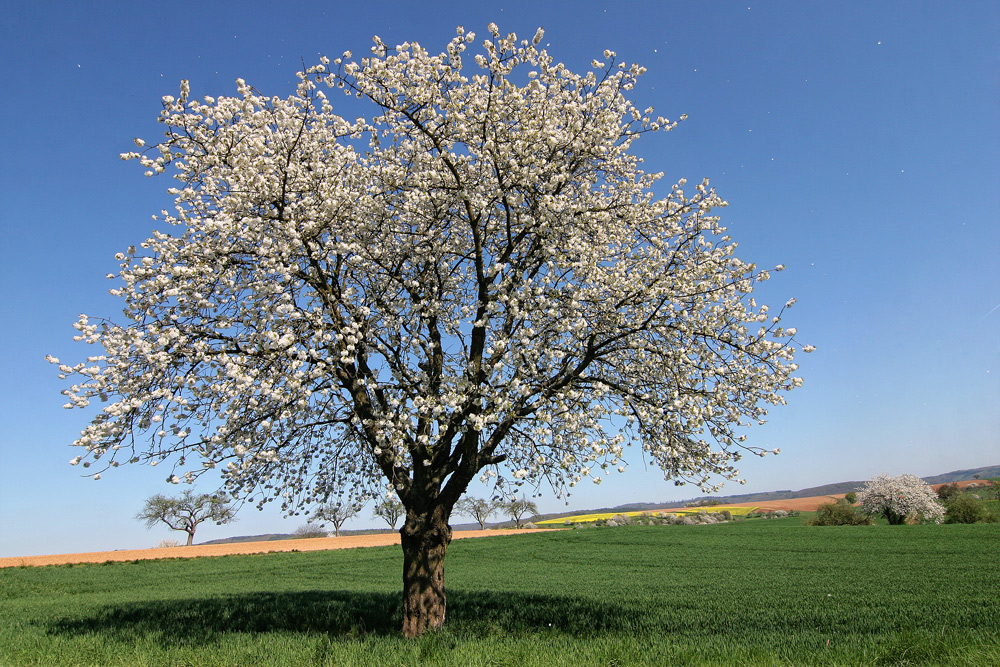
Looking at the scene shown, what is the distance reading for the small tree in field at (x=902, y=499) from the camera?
205 feet

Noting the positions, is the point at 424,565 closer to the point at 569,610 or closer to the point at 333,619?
the point at 333,619

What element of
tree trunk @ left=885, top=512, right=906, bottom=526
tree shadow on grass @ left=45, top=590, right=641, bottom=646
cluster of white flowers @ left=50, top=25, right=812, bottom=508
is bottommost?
tree trunk @ left=885, top=512, right=906, bottom=526

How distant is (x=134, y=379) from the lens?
1091 centimetres

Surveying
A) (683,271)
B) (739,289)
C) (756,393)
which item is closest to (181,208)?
(683,271)

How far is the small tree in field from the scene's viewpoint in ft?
205

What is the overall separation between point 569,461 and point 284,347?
603cm

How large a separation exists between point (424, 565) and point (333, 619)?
5.05 meters

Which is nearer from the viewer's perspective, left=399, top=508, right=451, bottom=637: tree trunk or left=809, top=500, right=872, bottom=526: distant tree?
left=399, top=508, right=451, bottom=637: tree trunk

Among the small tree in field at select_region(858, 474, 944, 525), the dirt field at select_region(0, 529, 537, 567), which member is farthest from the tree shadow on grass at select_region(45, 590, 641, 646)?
the small tree in field at select_region(858, 474, 944, 525)

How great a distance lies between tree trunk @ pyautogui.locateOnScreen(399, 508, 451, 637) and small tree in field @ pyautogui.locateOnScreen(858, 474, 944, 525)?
70.9 meters

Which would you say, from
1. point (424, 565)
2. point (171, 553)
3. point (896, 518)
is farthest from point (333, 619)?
point (896, 518)

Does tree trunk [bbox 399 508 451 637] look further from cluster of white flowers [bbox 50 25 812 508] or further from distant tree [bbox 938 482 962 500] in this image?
distant tree [bbox 938 482 962 500]

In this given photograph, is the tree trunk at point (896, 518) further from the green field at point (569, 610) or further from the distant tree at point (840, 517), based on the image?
the green field at point (569, 610)

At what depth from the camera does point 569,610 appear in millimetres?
16812
